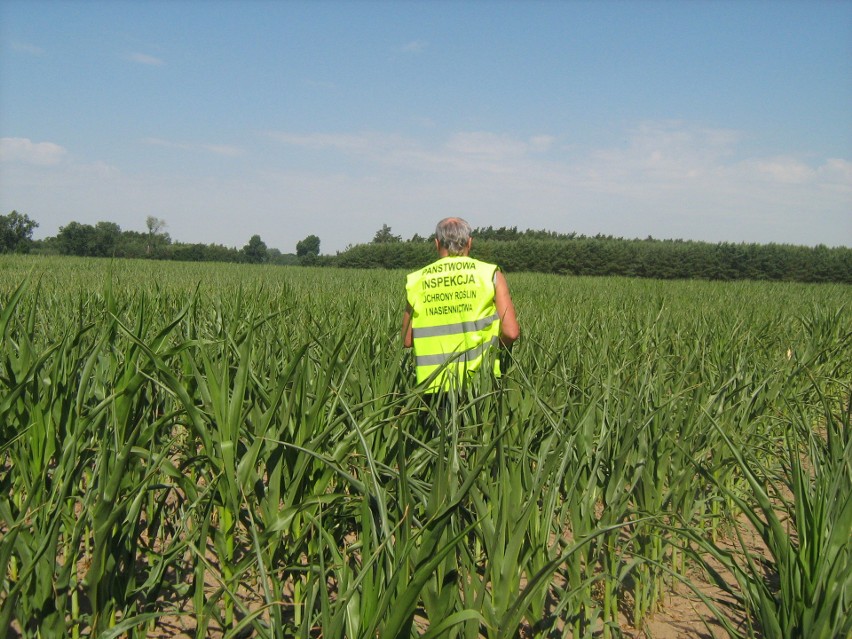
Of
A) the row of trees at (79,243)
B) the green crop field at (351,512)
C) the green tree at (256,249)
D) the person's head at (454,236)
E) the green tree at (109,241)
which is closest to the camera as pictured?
the green crop field at (351,512)

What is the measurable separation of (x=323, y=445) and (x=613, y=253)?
45238 millimetres

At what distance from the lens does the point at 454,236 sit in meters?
3.76

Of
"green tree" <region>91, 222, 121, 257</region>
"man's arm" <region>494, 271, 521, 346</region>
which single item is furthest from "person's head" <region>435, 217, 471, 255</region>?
"green tree" <region>91, 222, 121, 257</region>

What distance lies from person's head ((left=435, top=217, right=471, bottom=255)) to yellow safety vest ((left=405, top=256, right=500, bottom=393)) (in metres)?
0.09

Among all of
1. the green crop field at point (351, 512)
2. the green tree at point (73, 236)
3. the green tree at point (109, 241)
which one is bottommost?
the green crop field at point (351, 512)

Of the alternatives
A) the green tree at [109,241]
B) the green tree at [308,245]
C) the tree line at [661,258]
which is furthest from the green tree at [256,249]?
the green tree at [109,241]

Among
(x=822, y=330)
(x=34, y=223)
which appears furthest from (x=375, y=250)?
(x=822, y=330)

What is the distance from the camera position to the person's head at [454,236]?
376 cm

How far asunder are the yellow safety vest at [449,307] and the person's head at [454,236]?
0.09 m

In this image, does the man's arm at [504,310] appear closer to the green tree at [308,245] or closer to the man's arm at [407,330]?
the man's arm at [407,330]

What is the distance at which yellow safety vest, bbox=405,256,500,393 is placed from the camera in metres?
3.64

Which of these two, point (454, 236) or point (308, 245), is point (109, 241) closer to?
point (454, 236)

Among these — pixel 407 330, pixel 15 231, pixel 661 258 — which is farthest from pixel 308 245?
pixel 407 330

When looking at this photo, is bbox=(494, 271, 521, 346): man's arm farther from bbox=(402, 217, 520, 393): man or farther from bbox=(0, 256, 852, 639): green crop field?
bbox=(0, 256, 852, 639): green crop field
